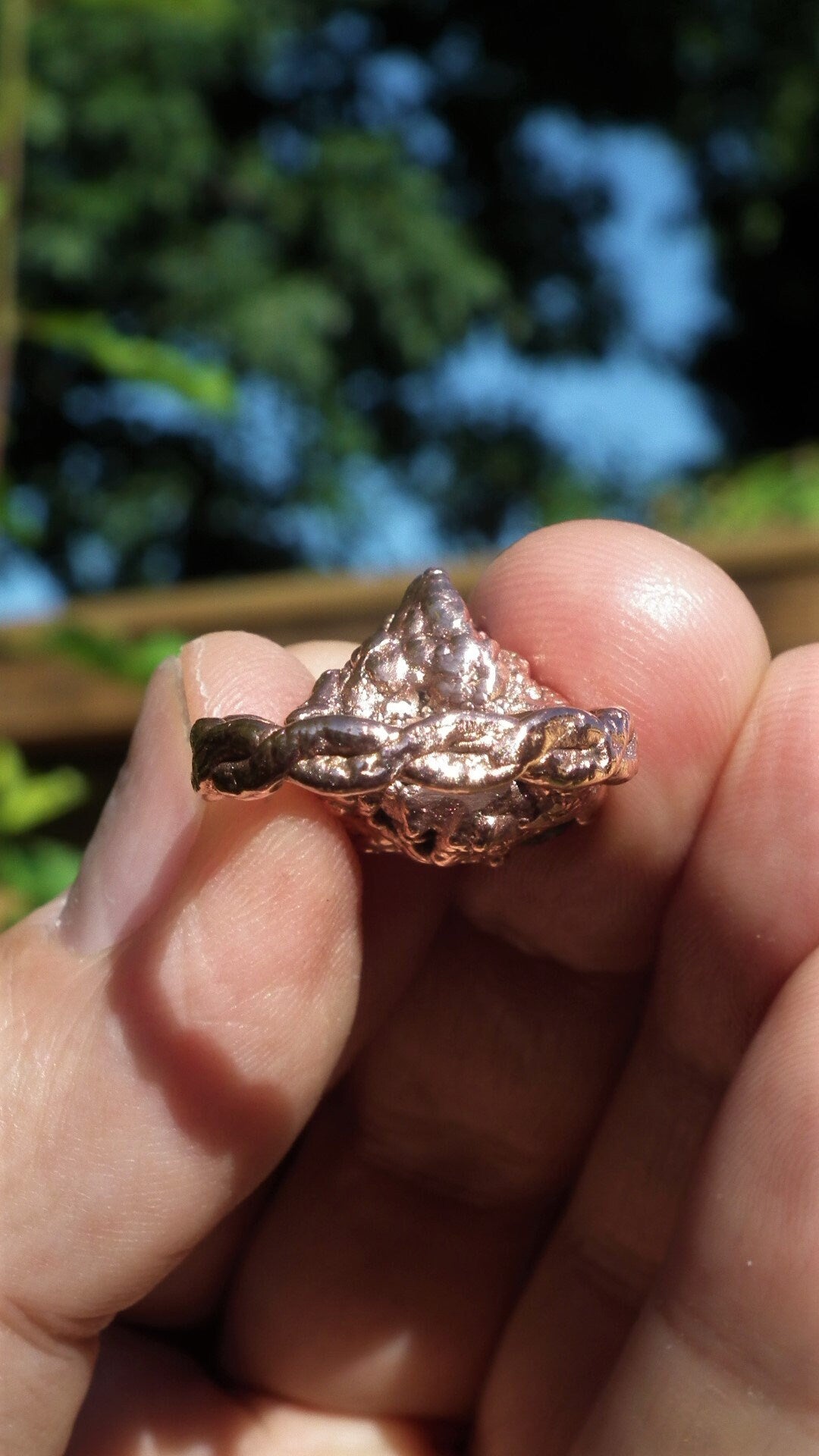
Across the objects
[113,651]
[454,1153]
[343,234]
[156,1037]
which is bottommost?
[454,1153]

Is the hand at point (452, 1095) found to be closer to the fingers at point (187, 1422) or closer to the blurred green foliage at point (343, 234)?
the fingers at point (187, 1422)

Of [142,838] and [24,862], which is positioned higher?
[142,838]

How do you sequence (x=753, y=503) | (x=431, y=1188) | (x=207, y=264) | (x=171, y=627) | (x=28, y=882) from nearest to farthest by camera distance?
(x=431, y=1188), (x=28, y=882), (x=171, y=627), (x=753, y=503), (x=207, y=264)

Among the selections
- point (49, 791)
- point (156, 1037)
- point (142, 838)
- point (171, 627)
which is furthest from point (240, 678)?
point (171, 627)

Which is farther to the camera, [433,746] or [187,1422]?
[187,1422]

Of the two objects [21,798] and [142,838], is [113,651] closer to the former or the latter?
[21,798]

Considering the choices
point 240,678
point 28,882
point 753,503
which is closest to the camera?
point 240,678
